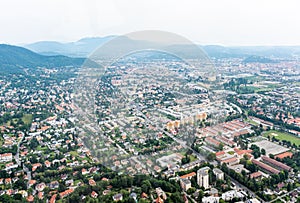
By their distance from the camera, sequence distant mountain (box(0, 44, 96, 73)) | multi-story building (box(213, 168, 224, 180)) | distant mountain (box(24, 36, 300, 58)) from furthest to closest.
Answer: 1. distant mountain (box(0, 44, 96, 73))
2. distant mountain (box(24, 36, 300, 58))
3. multi-story building (box(213, 168, 224, 180))

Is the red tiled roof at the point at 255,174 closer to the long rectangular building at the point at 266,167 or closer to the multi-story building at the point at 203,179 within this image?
the long rectangular building at the point at 266,167

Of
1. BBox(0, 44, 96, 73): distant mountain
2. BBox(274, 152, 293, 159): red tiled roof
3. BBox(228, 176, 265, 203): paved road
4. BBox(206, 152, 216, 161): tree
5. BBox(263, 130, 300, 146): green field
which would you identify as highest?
BBox(0, 44, 96, 73): distant mountain

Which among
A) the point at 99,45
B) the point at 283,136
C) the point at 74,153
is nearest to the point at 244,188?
the point at 283,136

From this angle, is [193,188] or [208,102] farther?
[208,102]

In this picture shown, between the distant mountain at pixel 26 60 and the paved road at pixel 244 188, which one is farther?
the distant mountain at pixel 26 60

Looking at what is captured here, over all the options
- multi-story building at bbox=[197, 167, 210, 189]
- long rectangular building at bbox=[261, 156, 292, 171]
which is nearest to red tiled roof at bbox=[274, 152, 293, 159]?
long rectangular building at bbox=[261, 156, 292, 171]

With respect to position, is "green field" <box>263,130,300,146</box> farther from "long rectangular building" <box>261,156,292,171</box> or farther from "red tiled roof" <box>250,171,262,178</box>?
"red tiled roof" <box>250,171,262,178</box>

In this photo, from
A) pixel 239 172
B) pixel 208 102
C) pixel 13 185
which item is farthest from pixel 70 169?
pixel 208 102

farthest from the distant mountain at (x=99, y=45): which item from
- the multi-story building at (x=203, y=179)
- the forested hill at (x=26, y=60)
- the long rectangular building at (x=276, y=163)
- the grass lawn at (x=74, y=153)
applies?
the long rectangular building at (x=276, y=163)

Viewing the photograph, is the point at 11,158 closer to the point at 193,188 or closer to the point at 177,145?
the point at 177,145
